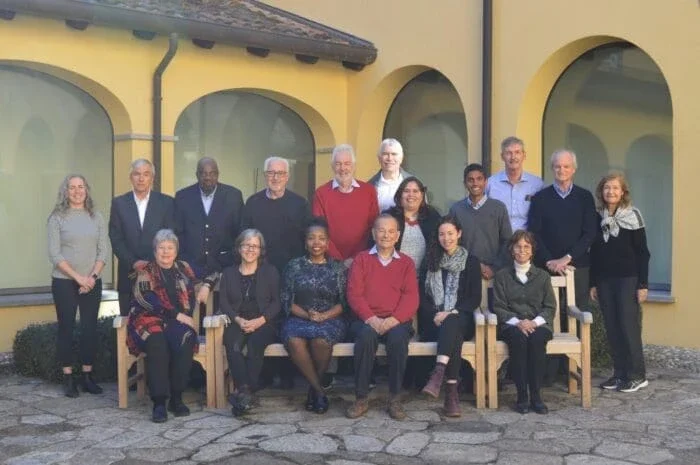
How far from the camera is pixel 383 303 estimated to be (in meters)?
5.92

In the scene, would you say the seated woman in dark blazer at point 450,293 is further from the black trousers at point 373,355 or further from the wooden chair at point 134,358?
the wooden chair at point 134,358

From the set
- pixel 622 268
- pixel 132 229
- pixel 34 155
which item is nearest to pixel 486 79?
pixel 622 268

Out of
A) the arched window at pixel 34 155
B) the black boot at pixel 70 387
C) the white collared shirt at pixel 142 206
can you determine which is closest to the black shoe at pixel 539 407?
the white collared shirt at pixel 142 206

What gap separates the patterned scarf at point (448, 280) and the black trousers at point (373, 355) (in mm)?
397

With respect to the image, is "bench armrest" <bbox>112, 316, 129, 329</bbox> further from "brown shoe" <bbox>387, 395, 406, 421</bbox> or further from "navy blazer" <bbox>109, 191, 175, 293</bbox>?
"brown shoe" <bbox>387, 395, 406, 421</bbox>

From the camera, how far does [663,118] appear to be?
815 cm

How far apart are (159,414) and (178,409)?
0.54 feet

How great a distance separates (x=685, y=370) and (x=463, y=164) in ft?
11.3

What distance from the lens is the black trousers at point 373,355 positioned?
5.73 m

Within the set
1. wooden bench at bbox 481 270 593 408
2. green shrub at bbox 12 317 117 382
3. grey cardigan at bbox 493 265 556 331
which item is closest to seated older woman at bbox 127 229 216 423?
Answer: green shrub at bbox 12 317 117 382

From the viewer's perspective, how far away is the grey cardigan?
5.99 meters

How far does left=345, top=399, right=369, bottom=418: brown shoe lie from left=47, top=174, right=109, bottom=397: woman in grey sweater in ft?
6.51

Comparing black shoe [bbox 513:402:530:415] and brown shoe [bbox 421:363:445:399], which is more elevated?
brown shoe [bbox 421:363:445:399]

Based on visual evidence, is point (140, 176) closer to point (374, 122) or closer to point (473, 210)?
point (473, 210)
